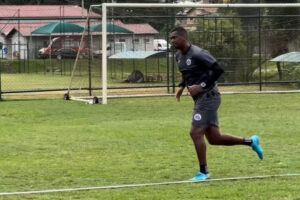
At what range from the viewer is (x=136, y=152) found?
31.4 feet

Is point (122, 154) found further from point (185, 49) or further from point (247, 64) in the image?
point (247, 64)

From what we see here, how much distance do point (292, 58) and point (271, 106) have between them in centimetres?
721

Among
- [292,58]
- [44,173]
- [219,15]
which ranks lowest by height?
[44,173]

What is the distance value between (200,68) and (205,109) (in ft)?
1.59

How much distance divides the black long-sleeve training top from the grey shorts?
0.37 feet

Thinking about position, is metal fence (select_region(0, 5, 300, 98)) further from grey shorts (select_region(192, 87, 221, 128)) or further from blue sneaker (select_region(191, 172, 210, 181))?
blue sneaker (select_region(191, 172, 210, 181))

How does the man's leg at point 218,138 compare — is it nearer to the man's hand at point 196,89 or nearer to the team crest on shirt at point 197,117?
the team crest on shirt at point 197,117

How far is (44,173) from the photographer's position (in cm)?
800

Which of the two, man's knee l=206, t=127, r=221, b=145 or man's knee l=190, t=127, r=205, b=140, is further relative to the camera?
man's knee l=206, t=127, r=221, b=145

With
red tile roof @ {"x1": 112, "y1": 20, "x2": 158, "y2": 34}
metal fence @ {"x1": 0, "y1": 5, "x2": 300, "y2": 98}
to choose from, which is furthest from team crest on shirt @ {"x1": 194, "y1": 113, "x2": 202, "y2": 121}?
red tile roof @ {"x1": 112, "y1": 20, "x2": 158, "y2": 34}

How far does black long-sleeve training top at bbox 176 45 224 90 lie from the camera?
24.5ft

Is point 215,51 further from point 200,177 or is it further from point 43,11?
point 43,11

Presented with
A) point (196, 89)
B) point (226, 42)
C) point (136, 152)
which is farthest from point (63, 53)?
point (196, 89)

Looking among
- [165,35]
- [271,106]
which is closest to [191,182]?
[271,106]
